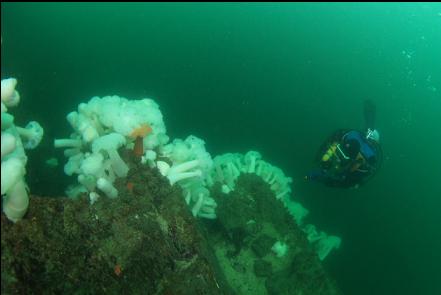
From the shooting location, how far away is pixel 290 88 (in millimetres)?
43250

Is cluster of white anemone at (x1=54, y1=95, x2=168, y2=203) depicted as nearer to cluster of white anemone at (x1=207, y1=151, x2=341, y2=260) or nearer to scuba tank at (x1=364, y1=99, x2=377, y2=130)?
cluster of white anemone at (x1=207, y1=151, x2=341, y2=260)

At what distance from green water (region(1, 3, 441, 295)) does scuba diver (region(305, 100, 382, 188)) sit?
223 inches

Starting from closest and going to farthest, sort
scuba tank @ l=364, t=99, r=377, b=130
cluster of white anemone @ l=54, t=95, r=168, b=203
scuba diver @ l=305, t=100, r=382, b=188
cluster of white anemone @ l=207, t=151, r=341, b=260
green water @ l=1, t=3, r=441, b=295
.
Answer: cluster of white anemone @ l=54, t=95, r=168, b=203 < cluster of white anemone @ l=207, t=151, r=341, b=260 < scuba diver @ l=305, t=100, r=382, b=188 < scuba tank @ l=364, t=99, r=377, b=130 < green water @ l=1, t=3, r=441, b=295

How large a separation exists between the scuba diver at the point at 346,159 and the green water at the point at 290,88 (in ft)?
18.6

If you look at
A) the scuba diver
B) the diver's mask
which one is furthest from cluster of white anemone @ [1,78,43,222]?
the diver's mask

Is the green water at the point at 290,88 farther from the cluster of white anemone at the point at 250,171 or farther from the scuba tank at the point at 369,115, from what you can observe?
the scuba tank at the point at 369,115

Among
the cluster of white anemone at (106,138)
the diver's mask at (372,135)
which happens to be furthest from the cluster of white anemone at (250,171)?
the cluster of white anemone at (106,138)

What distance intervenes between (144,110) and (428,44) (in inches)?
3638

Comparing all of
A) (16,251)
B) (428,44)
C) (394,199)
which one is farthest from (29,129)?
(428,44)

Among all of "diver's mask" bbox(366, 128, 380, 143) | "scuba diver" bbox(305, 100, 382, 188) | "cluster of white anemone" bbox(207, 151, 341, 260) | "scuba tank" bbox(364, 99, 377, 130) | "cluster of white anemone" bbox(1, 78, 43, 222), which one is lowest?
"cluster of white anemone" bbox(1, 78, 43, 222)

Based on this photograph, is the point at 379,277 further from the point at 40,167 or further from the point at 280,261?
the point at 40,167

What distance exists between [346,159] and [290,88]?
3591 centimetres

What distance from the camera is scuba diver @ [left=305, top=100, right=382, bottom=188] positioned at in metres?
8.34

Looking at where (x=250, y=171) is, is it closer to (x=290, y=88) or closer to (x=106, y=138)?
(x=106, y=138)
